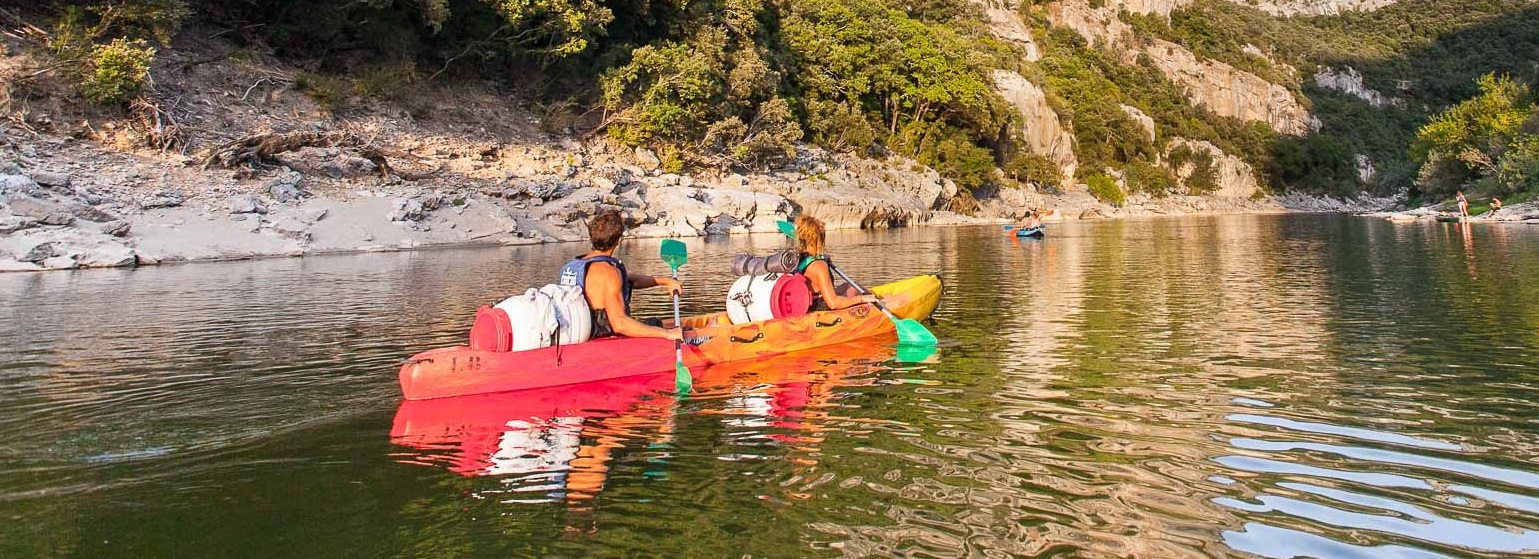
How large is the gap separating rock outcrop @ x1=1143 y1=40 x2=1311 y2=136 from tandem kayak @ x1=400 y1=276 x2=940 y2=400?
377ft

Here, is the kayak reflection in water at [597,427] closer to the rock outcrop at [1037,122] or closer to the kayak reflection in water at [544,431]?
the kayak reflection in water at [544,431]

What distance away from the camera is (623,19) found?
152 feet

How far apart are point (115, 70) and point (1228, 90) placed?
114939 mm

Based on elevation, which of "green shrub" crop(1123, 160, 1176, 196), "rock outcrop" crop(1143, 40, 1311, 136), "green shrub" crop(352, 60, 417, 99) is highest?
"rock outcrop" crop(1143, 40, 1311, 136)

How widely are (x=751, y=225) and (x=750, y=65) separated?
33.4 ft

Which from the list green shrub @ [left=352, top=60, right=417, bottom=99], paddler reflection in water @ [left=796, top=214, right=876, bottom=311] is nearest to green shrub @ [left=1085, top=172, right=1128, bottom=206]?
green shrub @ [left=352, top=60, right=417, bottom=99]

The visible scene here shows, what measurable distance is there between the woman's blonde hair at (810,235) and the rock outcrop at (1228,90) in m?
114

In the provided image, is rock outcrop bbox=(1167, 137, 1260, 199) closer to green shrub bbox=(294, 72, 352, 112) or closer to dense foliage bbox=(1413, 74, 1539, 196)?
dense foliage bbox=(1413, 74, 1539, 196)

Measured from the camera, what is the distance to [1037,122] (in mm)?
75625

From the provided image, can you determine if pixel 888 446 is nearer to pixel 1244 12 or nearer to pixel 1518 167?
pixel 1518 167

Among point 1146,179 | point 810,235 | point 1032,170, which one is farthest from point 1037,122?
point 810,235

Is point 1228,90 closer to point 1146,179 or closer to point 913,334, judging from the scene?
point 1146,179

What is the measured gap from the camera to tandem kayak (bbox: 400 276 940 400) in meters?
7.40

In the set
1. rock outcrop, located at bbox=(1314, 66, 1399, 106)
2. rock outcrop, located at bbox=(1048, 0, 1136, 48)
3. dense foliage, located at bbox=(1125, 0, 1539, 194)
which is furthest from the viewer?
rock outcrop, located at bbox=(1314, 66, 1399, 106)
